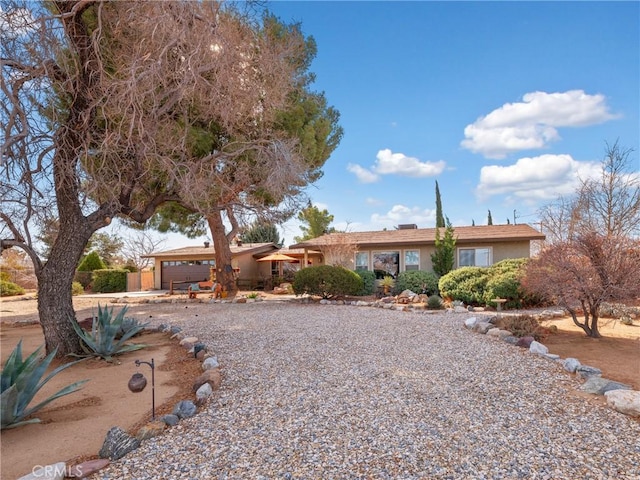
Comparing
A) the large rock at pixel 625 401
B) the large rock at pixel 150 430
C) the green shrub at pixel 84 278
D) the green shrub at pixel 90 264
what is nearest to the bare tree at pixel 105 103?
the large rock at pixel 150 430

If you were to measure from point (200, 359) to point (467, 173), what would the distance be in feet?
61.1

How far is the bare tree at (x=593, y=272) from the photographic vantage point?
696cm

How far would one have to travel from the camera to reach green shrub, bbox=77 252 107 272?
84.6 ft

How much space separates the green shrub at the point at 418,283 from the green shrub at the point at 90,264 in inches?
825

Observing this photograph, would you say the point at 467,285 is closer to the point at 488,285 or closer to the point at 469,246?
Answer: the point at 488,285

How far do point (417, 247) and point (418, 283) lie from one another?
2.83 metres

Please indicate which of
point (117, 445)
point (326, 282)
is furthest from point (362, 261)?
point (117, 445)

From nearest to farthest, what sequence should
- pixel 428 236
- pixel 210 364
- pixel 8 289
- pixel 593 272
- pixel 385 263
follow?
pixel 210 364, pixel 593 272, pixel 428 236, pixel 385 263, pixel 8 289

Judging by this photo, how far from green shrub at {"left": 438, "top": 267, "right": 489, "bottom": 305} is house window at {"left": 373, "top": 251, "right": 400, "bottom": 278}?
494 centimetres

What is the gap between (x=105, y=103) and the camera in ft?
17.8

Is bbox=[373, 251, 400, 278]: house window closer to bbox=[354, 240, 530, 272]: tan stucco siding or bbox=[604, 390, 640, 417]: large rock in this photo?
bbox=[354, 240, 530, 272]: tan stucco siding

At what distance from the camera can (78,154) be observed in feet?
A: 20.8

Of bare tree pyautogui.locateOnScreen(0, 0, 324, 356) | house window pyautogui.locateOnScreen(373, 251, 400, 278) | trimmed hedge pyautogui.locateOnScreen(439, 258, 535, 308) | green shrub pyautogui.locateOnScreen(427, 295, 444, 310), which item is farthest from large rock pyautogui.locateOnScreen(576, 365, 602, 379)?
house window pyautogui.locateOnScreen(373, 251, 400, 278)

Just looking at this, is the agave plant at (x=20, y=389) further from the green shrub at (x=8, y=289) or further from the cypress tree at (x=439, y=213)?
the cypress tree at (x=439, y=213)
